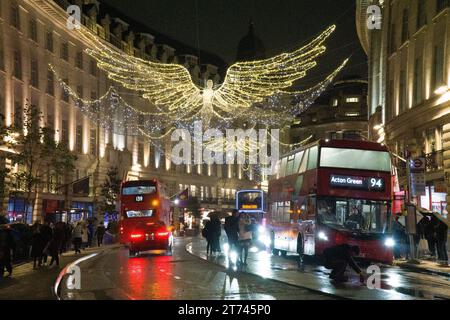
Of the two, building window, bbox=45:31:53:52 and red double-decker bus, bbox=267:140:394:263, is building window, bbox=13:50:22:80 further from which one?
red double-decker bus, bbox=267:140:394:263

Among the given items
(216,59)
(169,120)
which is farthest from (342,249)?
(216,59)

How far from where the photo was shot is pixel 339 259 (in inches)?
707

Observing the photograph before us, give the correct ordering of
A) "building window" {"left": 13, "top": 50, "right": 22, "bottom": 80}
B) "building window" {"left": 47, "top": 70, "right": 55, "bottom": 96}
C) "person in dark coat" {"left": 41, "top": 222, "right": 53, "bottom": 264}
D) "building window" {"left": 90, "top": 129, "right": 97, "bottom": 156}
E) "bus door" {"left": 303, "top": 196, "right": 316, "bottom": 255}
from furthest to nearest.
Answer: "building window" {"left": 90, "top": 129, "right": 97, "bottom": 156}
"building window" {"left": 47, "top": 70, "right": 55, "bottom": 96}
"building window" {"left": 13, "top": 50, "right": 22, "bottom": 80}
"person in dark coat" {"left": 41, "top": 222, "right": 53, "bottom": 264}
"bus door" {"left": 303, "top": 196, "right": 316, "bottom": 255}

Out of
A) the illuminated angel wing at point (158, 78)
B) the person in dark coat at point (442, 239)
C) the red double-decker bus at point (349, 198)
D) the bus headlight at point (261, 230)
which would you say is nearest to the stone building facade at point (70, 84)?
the illuminated angel wing at point (158, 78)

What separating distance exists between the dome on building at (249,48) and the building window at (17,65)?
5808cm

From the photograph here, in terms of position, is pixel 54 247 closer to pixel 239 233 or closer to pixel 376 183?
pixel 239 233

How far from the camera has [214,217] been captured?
30094mm

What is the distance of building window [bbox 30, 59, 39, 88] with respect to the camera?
50.1m

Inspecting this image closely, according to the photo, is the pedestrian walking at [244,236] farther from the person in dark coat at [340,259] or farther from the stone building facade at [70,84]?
the stone building facade at [70,84]

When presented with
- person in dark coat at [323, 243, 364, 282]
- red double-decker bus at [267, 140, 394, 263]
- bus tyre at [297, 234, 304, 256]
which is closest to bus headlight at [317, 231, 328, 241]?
red double-decker bus at [267, 140, 394, 263]

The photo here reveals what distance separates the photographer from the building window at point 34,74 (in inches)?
1972

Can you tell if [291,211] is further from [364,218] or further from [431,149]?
[431,149]

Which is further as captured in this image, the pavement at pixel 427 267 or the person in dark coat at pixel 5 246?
the pavement at pixel 427 267

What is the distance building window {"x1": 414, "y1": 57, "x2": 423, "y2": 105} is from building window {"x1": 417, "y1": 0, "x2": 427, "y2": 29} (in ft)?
6.21
